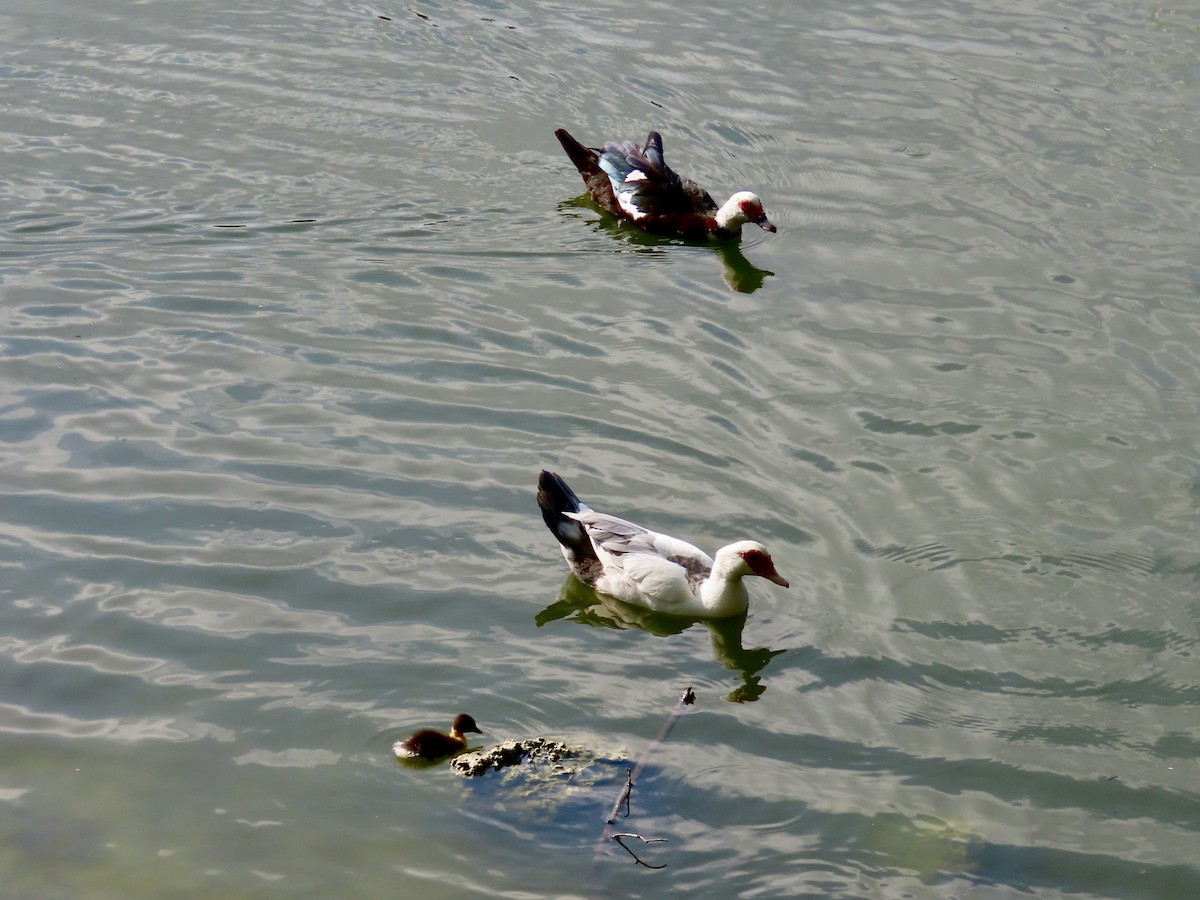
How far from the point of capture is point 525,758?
6457mm

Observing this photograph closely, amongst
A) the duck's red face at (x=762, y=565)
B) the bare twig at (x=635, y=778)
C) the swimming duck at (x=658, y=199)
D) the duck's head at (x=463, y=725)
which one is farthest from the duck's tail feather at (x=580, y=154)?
the duck's head at (x=463, y=725)

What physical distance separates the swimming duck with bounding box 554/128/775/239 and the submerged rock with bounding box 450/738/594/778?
6241 millimetres

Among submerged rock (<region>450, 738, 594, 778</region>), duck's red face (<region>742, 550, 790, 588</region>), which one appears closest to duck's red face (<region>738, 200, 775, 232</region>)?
duck's red face (<region>742, 550, 790, 588</region>)

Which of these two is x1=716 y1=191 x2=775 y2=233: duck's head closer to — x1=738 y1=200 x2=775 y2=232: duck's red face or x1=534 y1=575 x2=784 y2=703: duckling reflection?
x1=738 y1=200 x2=775 y2=232: duck's red face

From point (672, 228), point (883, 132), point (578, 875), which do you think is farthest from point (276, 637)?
point (883, 132)

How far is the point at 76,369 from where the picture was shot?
9406 millimetres

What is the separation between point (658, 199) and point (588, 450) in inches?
150

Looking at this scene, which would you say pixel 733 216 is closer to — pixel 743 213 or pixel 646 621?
pixel 743 213

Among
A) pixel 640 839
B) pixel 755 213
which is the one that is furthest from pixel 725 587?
pixel 755 213

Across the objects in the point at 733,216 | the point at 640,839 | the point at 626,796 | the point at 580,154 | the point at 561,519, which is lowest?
the point at 640,839

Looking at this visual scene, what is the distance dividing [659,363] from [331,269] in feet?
8.98

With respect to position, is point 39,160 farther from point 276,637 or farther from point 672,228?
point 276,637

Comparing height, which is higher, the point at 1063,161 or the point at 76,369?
the point at 1063,161

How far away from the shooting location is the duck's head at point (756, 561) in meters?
7.55
